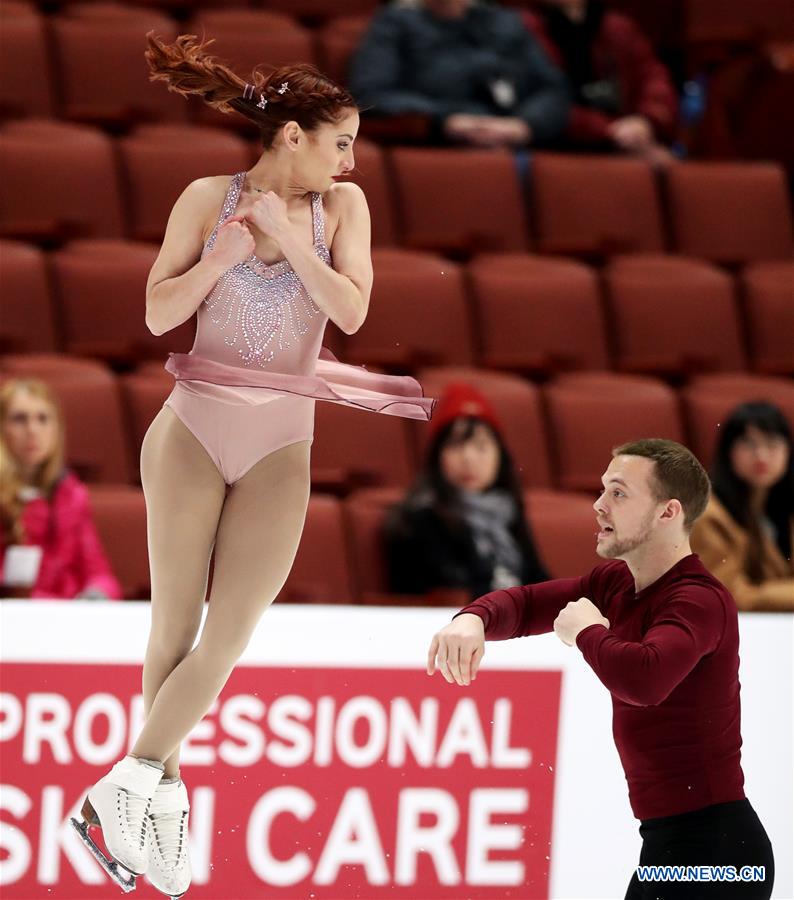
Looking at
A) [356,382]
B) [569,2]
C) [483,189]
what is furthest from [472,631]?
[569,2]

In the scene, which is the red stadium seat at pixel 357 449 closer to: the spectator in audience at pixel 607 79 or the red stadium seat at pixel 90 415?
the red stadium seat at pixel 90 415

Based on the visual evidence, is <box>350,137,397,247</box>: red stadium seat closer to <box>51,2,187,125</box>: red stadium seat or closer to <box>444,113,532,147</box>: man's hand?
<box>444,113,532,147</box>: man's hand

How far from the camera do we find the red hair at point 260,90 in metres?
2.55

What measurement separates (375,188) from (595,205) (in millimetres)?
A: 2366

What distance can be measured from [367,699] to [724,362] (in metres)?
2.14

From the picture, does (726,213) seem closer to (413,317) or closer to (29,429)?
(413,317)

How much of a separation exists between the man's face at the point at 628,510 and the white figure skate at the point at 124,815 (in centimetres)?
83

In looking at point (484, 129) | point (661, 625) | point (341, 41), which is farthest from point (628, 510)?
point (484, 129)

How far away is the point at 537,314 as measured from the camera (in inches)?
189

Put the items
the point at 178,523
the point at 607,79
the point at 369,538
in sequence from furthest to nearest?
the point at 607,79 → the point at 369,538 → the point at 178,523

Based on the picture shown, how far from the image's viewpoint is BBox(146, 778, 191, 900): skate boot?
258cm

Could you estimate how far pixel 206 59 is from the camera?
2.58 meters

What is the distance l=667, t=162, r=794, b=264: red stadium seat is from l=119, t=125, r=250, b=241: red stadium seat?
228 centimetres

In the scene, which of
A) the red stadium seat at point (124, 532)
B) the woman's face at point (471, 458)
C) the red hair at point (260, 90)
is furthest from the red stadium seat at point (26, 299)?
the red hair at point (260, 90)
